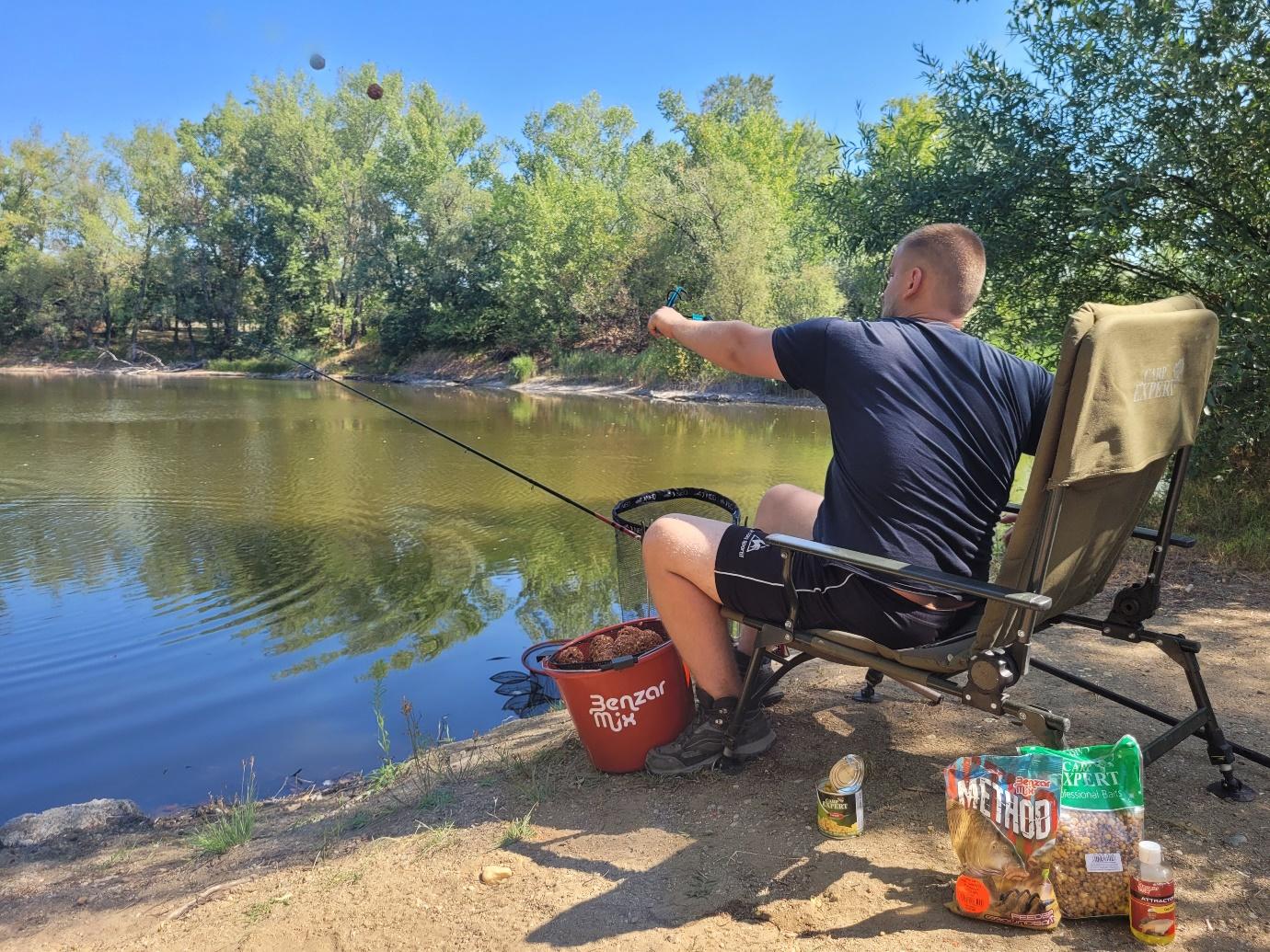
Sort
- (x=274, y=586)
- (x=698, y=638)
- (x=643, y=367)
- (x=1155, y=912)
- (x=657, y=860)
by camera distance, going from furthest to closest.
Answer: (x=643, y=367) < (x=274, y=586) < (x=698, y=638) < (x=657, y=860) < (x=1155, y=912)

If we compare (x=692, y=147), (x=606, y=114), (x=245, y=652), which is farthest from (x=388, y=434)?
(x=606, y=114)

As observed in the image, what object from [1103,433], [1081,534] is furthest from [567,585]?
[1103,433]

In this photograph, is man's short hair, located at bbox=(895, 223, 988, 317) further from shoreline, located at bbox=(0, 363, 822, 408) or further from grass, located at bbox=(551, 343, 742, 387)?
grass, located at bbox=(551, 343, 742, 387)

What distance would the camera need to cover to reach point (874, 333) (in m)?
2.45

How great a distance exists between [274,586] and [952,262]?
21.8 feet

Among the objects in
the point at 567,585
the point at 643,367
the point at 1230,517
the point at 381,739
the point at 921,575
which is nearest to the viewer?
the point at 921,575

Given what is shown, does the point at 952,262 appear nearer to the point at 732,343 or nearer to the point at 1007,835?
the point at 732,343

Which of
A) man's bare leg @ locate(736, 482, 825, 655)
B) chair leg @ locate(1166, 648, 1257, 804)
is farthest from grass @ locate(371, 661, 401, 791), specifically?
chair leg @ locate(1166, 648, 1257, 804)

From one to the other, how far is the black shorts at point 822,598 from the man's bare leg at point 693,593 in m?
0.06

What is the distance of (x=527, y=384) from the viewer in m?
36.1

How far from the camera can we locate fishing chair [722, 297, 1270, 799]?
2.12 metres

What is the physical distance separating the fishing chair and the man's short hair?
1.50 feet

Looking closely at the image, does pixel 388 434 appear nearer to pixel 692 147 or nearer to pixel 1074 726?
pixel 1074 726

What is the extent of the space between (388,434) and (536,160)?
1348 inches
